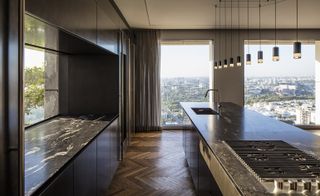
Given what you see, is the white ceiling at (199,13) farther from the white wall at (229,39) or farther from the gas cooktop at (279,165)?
the gas cooktop at (279,165)

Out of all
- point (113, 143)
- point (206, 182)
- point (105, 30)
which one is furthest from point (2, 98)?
point (113, 143)

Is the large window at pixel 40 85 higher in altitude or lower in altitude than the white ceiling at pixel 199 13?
lower

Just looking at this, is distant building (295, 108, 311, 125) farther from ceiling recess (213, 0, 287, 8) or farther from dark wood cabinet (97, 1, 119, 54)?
dark wood cabinet (97, 1, 119, 54)

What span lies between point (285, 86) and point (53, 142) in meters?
7.32

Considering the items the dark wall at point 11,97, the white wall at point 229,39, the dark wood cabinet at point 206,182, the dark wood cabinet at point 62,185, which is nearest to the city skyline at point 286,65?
the white wall at point 229,39

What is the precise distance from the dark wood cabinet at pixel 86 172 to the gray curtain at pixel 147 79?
195 inches

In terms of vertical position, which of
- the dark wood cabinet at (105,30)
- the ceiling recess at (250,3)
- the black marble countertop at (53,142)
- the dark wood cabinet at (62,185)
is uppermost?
the ceiling recess at (250,3)

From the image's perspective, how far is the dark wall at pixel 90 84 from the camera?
4137 millimetres

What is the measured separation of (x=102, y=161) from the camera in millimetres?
3139

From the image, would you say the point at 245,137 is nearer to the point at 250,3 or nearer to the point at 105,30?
the point at 105,30

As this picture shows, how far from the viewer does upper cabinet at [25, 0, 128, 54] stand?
5.44ft

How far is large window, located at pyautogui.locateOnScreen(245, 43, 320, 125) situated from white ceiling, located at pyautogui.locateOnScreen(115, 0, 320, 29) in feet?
3.28

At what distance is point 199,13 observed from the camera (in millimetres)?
5848

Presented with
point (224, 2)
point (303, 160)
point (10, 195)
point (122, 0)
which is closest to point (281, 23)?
point (224, 2)
